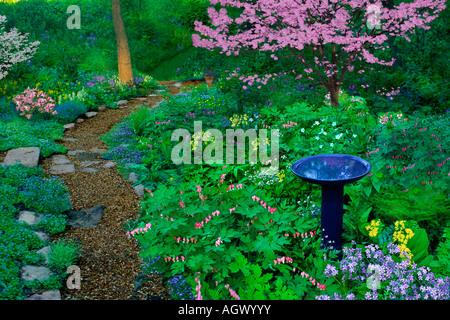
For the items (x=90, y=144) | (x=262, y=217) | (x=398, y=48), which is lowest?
(x=90, y=144)

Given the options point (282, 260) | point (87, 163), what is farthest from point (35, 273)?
point (87, 163)

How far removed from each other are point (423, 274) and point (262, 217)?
154 cm

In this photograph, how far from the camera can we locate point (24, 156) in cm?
732

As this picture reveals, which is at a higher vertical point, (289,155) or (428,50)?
(428,50)

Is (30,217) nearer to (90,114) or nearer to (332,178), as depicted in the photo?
(332,178)

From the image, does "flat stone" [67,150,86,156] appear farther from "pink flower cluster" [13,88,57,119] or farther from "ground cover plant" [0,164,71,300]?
"pink flower cluster" [13,88,57,119]

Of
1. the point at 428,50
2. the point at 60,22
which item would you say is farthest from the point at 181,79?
the point at 428,50

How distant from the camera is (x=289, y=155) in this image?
6211 millimetres

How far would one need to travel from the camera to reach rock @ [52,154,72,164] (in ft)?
24.8

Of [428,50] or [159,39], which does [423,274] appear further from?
[159,39]

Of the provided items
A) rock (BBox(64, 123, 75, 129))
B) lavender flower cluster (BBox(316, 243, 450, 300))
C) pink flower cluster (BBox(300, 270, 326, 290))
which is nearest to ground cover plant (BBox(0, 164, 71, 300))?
pink flower cluster (BBox(300, 270, 326, 290))

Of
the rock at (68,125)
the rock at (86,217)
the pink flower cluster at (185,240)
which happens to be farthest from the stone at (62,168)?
the pink flower cluster at (185,240)

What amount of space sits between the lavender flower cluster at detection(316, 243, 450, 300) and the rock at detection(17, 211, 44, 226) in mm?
3661
